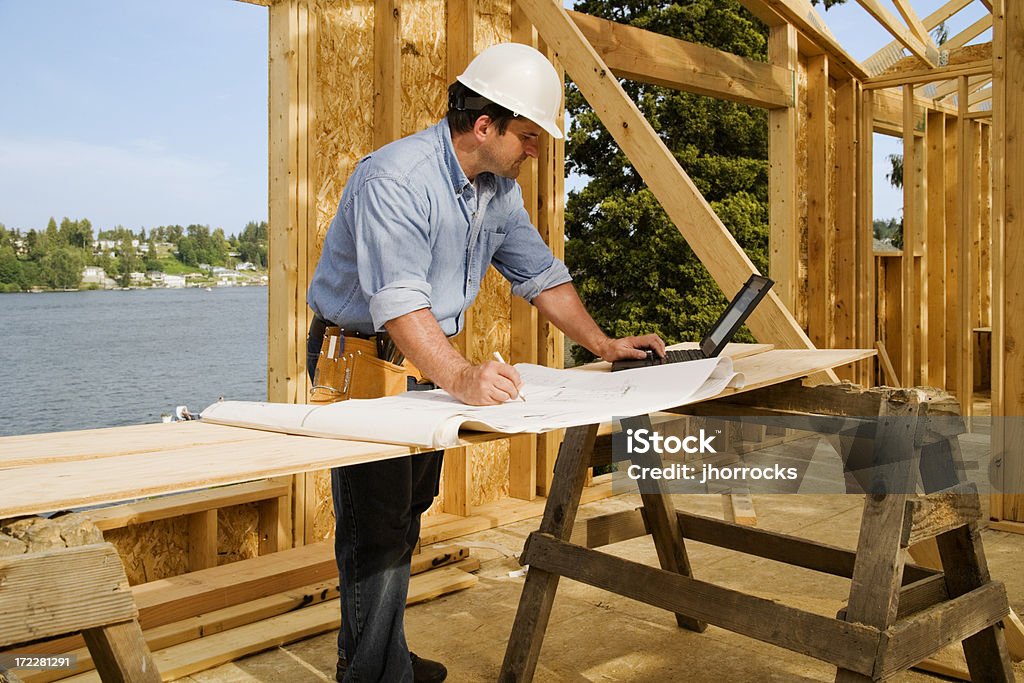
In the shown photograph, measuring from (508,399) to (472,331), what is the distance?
2.57 meters

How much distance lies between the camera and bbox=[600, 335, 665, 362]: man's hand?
2.16m

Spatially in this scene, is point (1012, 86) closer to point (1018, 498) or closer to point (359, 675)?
point (1018, 498)

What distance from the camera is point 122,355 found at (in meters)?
17.2

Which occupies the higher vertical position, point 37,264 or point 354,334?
point 37,264

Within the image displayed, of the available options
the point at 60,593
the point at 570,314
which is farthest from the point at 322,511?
the point at 60,593

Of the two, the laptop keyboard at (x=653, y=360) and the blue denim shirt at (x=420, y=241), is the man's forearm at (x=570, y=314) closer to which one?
the blue denim shirt at (x=420, y=241)

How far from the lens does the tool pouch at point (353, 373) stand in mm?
2004

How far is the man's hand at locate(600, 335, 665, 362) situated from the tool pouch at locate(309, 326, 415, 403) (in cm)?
50

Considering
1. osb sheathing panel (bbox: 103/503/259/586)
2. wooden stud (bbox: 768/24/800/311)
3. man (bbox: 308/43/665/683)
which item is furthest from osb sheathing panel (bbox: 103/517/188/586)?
wooden stud (bbox: 768/24/800/311)

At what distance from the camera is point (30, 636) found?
0.93 meters

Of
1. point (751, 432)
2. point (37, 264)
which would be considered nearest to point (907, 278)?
point (751, 432)

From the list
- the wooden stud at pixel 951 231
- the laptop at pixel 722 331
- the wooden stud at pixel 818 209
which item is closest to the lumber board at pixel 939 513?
the laptop at pixel 722 331

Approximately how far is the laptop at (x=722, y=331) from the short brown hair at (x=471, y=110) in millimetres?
625

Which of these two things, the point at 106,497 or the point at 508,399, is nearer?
the point at 106,497
